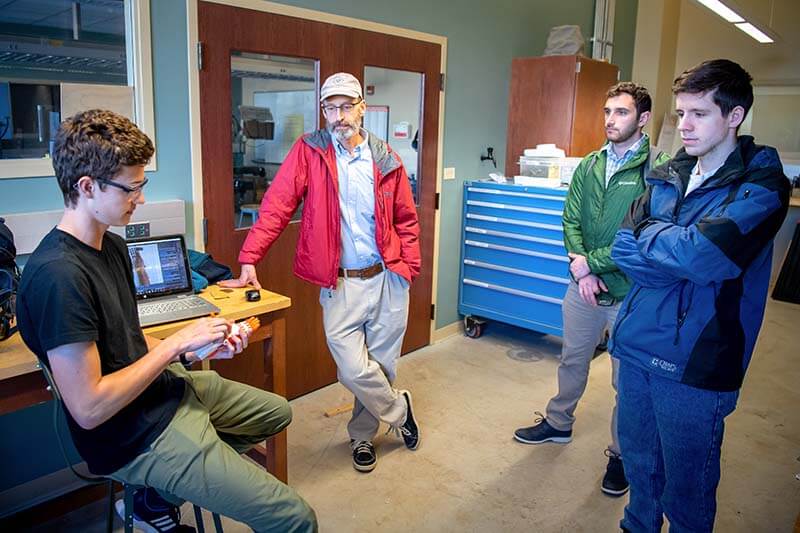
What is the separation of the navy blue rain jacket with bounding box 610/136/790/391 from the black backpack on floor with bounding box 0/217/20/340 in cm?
174

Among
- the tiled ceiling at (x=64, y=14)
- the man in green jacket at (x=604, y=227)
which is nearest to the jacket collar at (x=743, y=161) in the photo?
the man in green jacket at (x=604, y=227)

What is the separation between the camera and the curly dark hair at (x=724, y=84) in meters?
1.58

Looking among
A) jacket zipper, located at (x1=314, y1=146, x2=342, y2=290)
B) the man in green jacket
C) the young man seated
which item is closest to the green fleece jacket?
the man in green jacket

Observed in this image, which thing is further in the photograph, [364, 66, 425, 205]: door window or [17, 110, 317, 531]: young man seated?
[364, 66, 425, 205]: door window

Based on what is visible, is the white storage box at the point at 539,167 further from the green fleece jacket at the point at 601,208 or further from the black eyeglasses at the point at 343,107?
the black eyeglasses at the point at 343,107

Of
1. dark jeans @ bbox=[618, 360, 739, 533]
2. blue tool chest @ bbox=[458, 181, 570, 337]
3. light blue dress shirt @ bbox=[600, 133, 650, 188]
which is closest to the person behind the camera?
dark jeans @ bbox=[618, 360, 739, 533]

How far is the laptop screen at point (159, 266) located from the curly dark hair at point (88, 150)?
766 millimetres

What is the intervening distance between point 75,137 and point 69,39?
3.52 feet

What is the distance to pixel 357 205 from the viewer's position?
8.02ft

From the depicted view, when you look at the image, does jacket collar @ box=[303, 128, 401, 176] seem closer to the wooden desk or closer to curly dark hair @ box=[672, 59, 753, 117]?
the wooden desk

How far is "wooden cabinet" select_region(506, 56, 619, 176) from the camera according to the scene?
3973mm

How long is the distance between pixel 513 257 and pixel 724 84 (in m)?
2.37

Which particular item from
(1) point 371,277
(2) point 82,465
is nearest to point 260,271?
(1) point 371,277

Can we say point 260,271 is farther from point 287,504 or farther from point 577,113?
point 577,113
